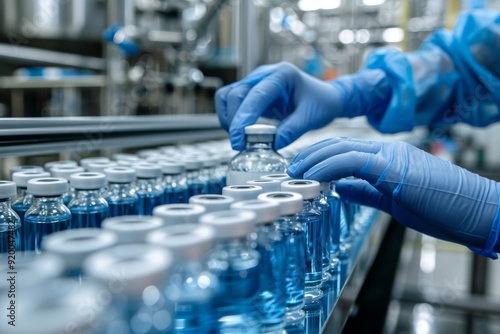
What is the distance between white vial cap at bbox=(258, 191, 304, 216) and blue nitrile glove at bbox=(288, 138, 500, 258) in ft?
0.61

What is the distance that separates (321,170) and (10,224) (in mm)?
528

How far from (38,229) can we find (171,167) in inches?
12.4

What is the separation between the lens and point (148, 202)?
33.9 inches

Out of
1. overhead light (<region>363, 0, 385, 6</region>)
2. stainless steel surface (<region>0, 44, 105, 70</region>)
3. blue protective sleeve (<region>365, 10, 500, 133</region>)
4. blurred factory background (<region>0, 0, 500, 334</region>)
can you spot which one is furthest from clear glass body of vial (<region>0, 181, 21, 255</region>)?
overhead light (<region>363, 0, 385, 6</region>)

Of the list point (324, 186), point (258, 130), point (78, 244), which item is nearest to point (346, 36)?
point (258, 130)

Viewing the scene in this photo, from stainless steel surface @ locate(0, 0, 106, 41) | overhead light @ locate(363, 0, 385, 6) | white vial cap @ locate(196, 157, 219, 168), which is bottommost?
white vial cap @ locate(196, 157, 219, 168)

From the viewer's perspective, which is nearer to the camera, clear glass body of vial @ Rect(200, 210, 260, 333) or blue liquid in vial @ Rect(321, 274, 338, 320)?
clear glass body of vial @ Rect(200, 210, 260, 333)

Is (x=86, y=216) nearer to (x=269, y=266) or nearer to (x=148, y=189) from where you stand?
(x=148, y=189)

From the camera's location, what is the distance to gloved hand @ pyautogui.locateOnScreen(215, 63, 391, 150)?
1.14 meters

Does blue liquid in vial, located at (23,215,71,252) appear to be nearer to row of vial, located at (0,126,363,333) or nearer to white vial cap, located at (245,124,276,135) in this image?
row of vial, located at (0,126,363,333)

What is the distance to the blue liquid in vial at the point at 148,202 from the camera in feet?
2.77

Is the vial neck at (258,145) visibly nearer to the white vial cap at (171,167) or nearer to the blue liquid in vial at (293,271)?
the white vial cap at (171,167)

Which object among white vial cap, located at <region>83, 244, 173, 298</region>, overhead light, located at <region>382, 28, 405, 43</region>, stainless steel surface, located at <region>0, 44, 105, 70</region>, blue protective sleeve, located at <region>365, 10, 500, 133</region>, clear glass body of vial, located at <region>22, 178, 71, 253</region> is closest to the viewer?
white vial cap, located at <region>83, 244, 173, 298</region>

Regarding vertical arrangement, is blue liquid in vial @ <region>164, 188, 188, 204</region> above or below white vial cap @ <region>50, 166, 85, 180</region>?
below
